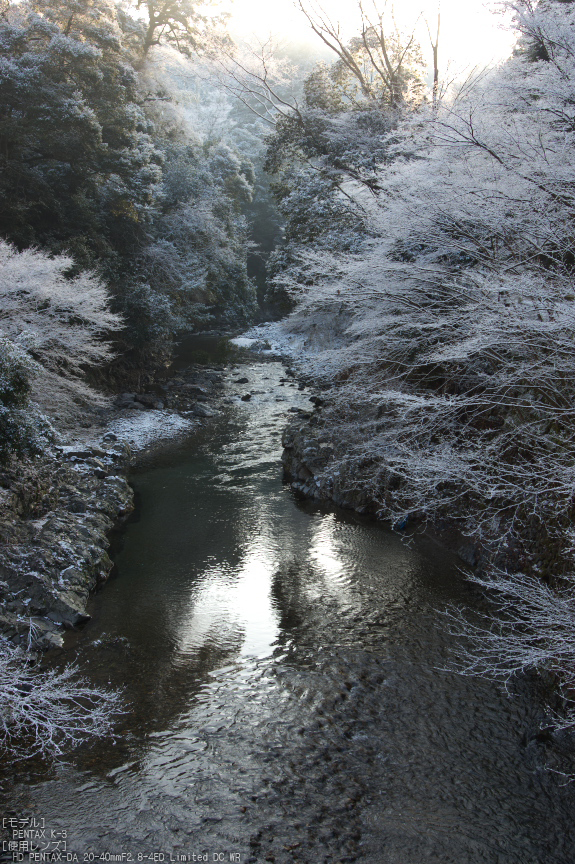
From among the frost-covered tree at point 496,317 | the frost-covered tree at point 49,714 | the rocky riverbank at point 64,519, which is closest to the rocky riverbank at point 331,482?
the frost-covered tree at point 496,317

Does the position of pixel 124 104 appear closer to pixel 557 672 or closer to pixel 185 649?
pixel 185 649

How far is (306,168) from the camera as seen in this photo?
42.0ft

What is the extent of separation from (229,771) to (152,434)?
10592mm

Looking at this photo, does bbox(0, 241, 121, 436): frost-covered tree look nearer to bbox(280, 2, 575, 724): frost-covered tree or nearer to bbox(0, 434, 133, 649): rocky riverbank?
bbox(0, 434, 133, 649): rocky riverbank

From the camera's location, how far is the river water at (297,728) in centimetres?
379

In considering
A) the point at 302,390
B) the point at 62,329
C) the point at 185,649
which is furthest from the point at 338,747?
the point at 302,390

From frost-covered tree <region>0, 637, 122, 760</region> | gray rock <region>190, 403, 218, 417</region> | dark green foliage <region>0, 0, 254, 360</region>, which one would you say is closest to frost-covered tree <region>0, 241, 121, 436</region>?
dark green foliage <region>0, 0, 254, 360</region>

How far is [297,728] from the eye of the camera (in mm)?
4773

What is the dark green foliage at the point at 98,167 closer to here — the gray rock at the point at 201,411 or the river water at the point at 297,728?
the gray rock at the point at 201,411

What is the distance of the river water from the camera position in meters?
3.79

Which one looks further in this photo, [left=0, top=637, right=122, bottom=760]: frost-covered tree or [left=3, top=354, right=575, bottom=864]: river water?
[left=0, top=637, right=122, bottom=760]: frost-covered tree

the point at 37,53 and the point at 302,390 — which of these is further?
the point at 302,390

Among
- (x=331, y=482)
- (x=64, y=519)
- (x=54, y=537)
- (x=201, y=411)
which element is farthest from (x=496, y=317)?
(x=201, y=411)

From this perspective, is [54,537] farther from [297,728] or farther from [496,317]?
[496,317]
